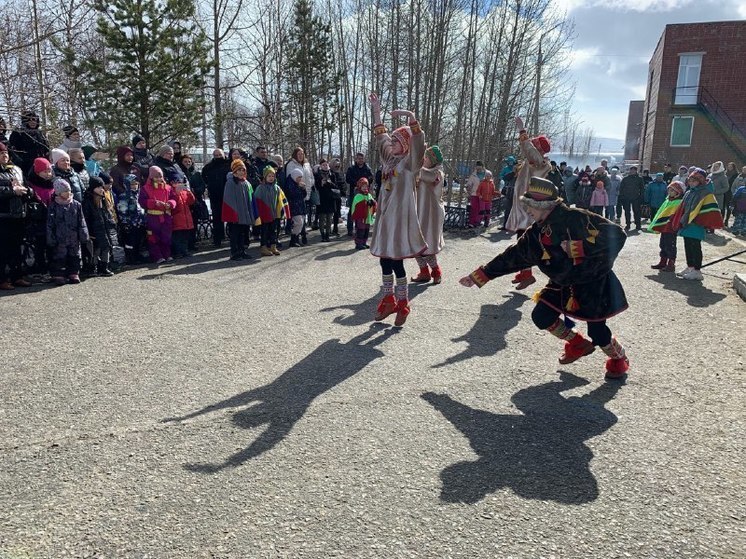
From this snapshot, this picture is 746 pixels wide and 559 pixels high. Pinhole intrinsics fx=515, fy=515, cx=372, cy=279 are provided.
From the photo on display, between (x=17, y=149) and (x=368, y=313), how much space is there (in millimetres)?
6212

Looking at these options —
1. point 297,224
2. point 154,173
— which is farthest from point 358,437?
point 297,224

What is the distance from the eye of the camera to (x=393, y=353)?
4.87 m

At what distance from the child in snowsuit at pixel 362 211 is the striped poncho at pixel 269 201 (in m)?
1.58

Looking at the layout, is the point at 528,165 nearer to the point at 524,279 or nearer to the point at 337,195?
the point at 524,279

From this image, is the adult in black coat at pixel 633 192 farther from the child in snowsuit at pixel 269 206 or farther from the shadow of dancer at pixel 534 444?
the shadow of dancer at pixel 534 444

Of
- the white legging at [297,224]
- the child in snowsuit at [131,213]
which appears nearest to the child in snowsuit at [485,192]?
the white legging at [297,224]

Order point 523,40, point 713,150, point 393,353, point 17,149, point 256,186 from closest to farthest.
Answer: point 393,353
point 17,149
point 256,186
point 523,40
point 713,150

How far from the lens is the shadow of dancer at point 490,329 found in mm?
4902

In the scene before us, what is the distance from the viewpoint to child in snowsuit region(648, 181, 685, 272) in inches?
342

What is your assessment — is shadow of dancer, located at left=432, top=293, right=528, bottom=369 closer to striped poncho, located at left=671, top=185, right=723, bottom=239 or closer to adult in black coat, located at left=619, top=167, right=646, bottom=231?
striped poncho, located at left=671, top=185, right=723, bottom=239

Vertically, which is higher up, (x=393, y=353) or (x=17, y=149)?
(x=17, y=149)

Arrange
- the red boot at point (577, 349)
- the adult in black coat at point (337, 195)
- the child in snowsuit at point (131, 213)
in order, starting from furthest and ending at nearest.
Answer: the adult in black coat at point (337, 195) → the child in snowsuit at point (131, 213) → the red boot at point (577, 349)

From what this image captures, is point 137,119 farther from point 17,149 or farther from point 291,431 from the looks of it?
point 291,431

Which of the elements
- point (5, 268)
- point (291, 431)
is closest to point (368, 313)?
point (291, 431)
